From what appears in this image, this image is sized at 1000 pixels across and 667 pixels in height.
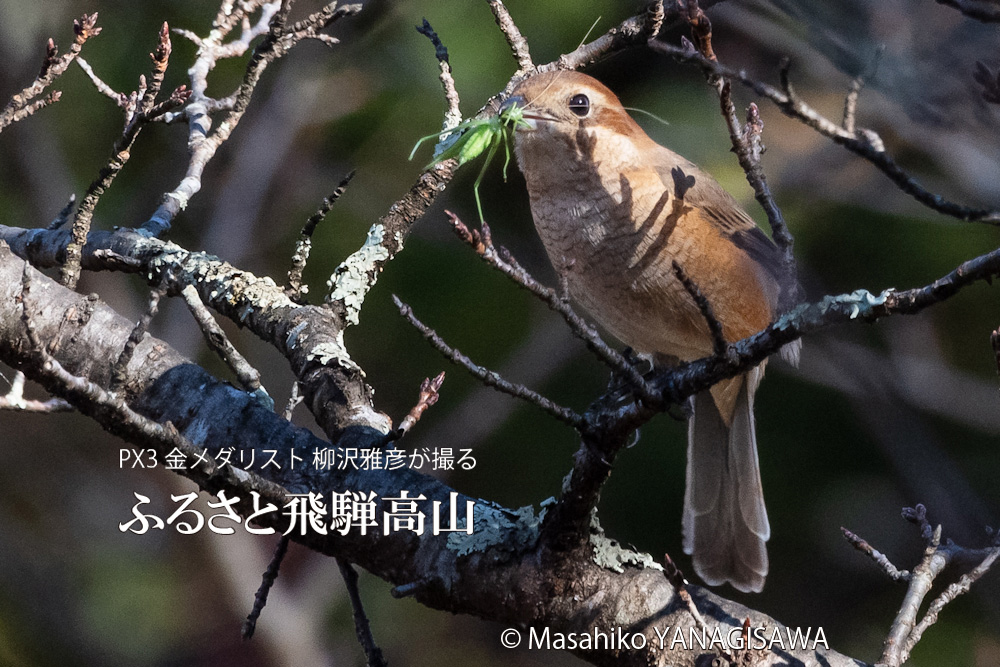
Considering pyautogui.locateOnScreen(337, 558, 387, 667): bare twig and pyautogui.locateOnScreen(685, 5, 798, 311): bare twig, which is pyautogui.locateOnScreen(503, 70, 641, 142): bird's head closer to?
pyautogui.locateOnScreen(685, 5, 798, 311): bare twig

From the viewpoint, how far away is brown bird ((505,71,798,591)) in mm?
3004

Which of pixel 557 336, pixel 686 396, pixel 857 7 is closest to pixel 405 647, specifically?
pixel 557 336

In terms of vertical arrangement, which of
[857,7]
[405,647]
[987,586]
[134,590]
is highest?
[857,7]

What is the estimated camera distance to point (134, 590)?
452 cm

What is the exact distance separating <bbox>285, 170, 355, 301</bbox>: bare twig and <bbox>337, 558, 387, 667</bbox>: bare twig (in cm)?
87

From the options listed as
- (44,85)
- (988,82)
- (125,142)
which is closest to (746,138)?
(988,82)

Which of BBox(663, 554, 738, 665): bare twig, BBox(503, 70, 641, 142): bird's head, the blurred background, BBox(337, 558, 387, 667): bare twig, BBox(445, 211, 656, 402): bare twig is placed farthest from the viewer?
the blurred background

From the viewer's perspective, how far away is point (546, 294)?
1.68 metres

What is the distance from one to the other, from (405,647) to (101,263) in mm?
2513

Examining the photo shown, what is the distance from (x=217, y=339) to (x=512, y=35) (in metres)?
1.27

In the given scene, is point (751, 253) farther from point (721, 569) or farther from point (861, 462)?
point (861, 462)

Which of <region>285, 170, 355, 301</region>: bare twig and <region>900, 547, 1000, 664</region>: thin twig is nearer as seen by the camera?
<region>900, 547, 1000, 664</region>: thin twig

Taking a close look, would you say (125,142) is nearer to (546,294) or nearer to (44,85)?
(44,85)

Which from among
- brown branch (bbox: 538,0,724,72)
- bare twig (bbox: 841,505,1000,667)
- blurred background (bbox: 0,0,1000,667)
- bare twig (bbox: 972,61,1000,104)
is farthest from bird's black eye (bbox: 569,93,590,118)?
bare twig (bbox: 972,61,1000,104)
